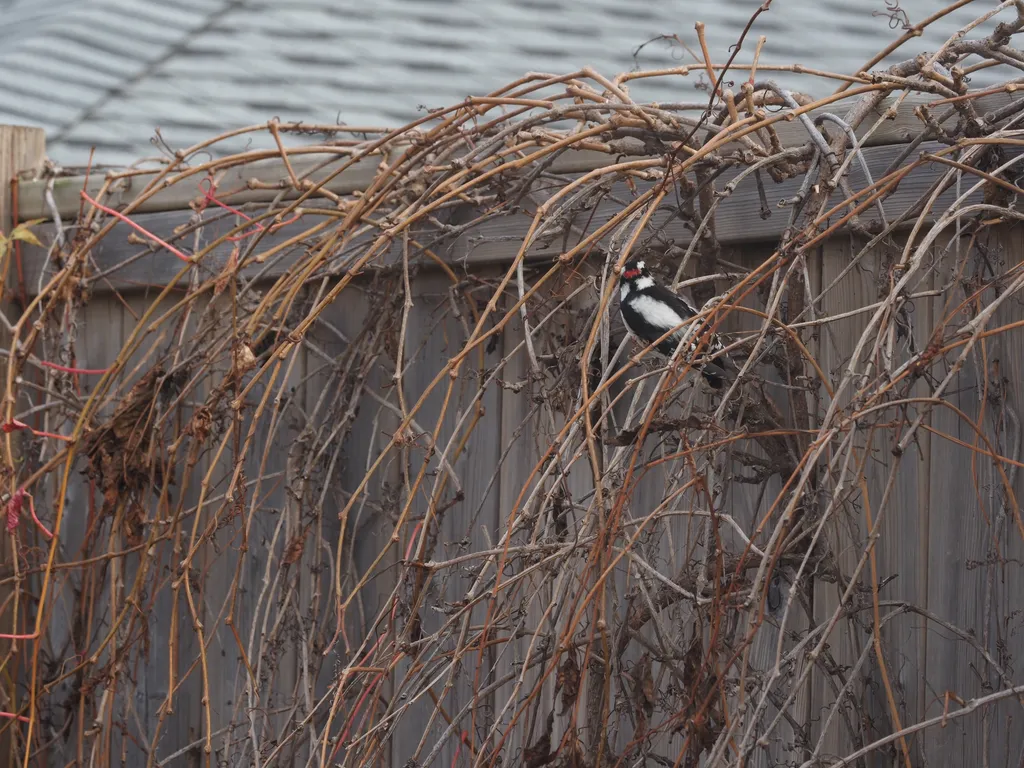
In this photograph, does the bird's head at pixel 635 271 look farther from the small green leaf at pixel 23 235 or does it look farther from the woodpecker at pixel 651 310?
the small green leaf at pixel 23 235

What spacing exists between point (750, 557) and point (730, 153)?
758mm

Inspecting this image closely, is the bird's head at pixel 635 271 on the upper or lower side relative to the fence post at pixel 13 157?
lower

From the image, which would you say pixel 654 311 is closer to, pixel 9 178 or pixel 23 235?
pixel 23 235

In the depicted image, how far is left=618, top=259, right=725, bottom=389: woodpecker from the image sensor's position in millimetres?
2338

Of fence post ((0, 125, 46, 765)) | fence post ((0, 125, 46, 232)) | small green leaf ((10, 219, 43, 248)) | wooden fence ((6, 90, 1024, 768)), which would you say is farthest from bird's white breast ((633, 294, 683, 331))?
fence post ((0, 125, 46, 232))

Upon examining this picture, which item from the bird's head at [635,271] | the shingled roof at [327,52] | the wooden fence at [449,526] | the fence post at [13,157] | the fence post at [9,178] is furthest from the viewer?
the shingled roof at [327,52]

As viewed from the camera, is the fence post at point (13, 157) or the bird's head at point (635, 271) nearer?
the bird's head at point (635, 271)

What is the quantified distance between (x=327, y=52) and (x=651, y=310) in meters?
3.07

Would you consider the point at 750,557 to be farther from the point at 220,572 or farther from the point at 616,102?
the point at 220,572

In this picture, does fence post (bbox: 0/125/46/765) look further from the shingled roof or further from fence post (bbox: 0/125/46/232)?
the shingled roof

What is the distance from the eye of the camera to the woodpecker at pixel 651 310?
92.0 inches

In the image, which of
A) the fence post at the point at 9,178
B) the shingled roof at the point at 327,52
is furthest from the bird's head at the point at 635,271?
the shingled roof at the point at 327,52

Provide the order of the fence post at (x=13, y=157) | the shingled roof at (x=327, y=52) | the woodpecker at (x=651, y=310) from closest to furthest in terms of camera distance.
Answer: the woodpecker at (x=651, y=310) → the fence post at (x=13, y=157) → the shingled roof at (x=327, y=52)

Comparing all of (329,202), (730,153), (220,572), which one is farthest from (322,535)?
(730,153)
